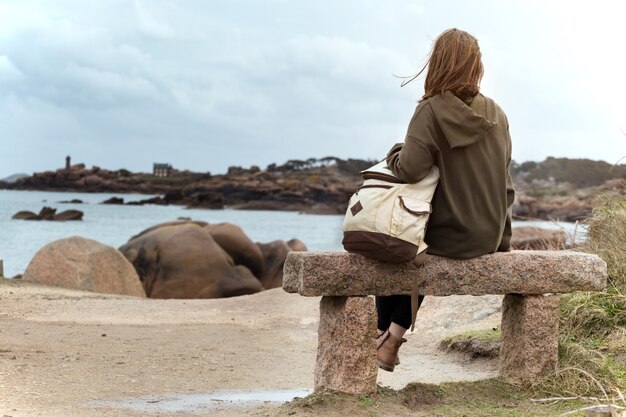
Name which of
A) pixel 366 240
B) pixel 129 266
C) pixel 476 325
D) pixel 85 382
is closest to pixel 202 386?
pixel 85 382

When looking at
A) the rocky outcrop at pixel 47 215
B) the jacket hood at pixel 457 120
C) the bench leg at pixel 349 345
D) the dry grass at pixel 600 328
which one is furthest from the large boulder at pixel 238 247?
the rocky outcrop at pixel 47 215

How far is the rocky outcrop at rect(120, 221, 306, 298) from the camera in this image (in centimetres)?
1689

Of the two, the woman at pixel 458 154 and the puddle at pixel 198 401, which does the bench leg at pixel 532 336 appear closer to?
the woman at pixel 458 154

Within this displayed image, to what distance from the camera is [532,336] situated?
6617mm

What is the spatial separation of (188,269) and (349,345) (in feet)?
37.0

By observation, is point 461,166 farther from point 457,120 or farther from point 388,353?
point 388,353

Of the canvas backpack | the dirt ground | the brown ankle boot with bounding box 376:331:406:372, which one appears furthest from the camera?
the dirt ground

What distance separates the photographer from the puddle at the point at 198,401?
6.67 metres

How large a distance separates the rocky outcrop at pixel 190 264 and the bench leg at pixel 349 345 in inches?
432

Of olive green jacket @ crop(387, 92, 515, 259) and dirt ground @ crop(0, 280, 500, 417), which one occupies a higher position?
olive green jacket @ crop(387, 92, 515, 259)

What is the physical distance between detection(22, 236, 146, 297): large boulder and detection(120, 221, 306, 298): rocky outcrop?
121 centimetres

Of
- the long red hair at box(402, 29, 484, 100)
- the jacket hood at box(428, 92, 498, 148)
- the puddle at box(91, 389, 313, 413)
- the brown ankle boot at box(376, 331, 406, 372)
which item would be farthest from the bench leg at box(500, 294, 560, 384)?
the puddle at box(91, 389, 313, 413)

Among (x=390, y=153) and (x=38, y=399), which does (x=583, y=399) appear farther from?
(x=38, y=399)

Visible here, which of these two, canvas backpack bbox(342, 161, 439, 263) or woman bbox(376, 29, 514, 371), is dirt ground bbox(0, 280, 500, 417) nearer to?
canvas backpack bbox(342, 161, 439, 263)
